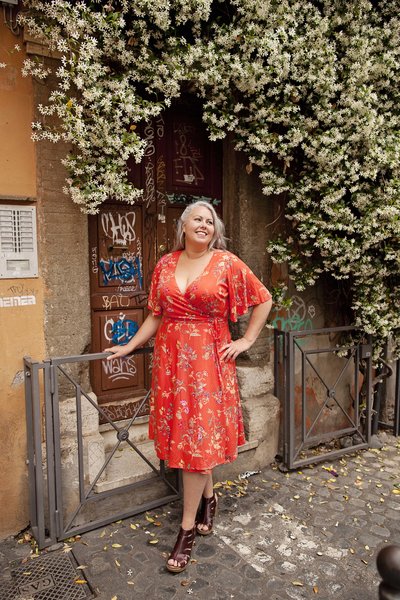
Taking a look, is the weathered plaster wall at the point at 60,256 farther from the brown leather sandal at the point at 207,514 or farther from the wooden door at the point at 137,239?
the brown leather sandal at the point at 207,514

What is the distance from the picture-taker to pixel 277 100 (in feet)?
11.8

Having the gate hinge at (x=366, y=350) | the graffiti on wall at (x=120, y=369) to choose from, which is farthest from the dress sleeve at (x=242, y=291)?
the gate hinge at (x=366, y=350)

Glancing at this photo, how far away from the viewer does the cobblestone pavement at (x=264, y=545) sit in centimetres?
258

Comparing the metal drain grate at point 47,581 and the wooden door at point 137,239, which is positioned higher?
the wooden door at point 137,239

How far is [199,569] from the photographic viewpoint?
273 cm

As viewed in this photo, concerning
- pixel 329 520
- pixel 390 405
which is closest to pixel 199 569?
pixel 329 520

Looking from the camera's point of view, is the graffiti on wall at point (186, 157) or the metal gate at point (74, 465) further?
the graffiti on wall at point (186, 157)

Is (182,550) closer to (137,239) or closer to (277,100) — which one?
(137,239)

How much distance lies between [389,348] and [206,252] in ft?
9.75

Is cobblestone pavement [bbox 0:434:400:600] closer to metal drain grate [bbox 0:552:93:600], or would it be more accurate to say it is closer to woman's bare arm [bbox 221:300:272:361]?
metal drain grate [bbox 0:552:93:600]

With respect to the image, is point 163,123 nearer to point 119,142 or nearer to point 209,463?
point 119,142

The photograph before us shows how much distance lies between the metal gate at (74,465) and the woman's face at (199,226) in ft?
3.22

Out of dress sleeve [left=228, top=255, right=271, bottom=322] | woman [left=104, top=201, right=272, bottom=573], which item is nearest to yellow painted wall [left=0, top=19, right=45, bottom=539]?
woman [left=104, top=201, right=272, bottom=573]

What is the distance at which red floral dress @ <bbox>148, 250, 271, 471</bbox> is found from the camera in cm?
271
